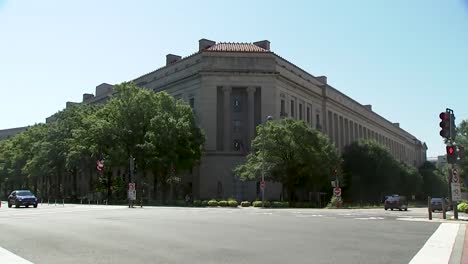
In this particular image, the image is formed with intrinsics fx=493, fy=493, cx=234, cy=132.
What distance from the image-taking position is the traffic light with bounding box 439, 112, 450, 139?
2355 cm

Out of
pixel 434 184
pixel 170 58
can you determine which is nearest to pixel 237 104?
pixel 170 58

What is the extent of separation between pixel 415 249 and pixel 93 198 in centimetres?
6508

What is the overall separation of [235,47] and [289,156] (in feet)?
78.2

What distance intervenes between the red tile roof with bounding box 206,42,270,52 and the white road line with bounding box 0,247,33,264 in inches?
2370

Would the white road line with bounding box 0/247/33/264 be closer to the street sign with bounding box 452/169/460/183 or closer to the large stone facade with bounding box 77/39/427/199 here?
the street sign with bounding box 452/169/460/183

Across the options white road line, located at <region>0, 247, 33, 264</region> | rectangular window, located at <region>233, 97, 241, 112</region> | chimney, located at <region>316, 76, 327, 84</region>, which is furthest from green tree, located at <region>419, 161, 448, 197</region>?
white road line, located at <region>0, 247, 33, 264</region>

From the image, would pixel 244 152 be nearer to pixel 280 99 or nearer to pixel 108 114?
pixel 280 99

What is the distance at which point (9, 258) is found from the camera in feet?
39.1

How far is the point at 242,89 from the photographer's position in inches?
2830

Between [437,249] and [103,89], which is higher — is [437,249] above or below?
below

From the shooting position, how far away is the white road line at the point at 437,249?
11.6 m

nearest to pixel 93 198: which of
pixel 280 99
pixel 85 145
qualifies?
pixel 85 145

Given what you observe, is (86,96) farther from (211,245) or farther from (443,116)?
(211,245)

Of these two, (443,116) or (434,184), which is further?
(434,184)
